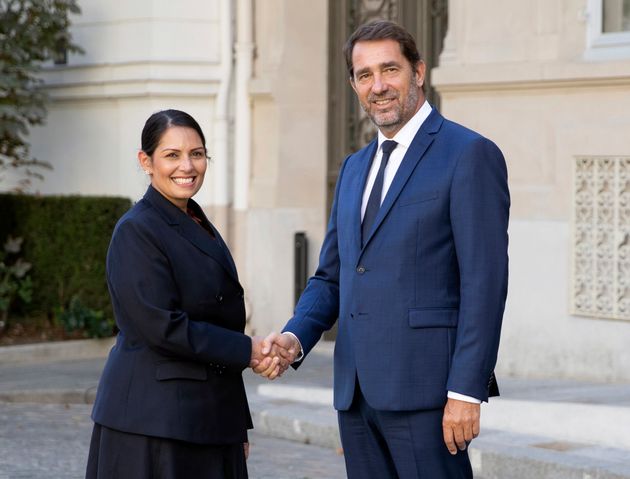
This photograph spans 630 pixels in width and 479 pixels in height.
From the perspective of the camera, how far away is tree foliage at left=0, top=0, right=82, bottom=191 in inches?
508

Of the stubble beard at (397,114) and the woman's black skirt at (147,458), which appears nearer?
the stubble beard at (397,114)

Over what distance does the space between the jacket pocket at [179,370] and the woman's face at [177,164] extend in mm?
564

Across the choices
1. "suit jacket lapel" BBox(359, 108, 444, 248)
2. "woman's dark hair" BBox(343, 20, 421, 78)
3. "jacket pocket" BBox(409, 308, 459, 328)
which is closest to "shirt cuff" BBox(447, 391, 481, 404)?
"jacket pocket" BBox(409, 308, 459, 328)

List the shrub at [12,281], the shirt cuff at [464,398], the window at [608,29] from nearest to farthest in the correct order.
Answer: the shirt cuff at [464,398]
the window at [608,29]
the shrub at [12,281]

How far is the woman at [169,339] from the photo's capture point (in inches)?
179

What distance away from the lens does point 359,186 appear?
4633 mm

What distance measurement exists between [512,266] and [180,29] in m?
4.53

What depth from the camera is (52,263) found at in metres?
13.6

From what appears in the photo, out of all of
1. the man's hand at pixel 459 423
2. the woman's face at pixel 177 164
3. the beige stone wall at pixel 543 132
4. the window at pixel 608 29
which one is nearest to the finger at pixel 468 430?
the man's hand at pixel 459 423

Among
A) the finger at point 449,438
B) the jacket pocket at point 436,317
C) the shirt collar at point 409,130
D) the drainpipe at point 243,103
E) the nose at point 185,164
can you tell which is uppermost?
the drainpipe at point 243,103

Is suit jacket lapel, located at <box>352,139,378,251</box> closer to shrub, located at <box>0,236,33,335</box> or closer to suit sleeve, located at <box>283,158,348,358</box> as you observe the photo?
suit sleeve, located at <box>283,158,348,358</box>

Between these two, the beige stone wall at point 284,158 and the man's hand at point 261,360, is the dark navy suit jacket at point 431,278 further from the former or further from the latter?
the beige stone wall at point 284,158

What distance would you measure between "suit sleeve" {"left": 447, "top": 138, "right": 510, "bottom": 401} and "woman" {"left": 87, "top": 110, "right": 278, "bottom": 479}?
33.3 inches

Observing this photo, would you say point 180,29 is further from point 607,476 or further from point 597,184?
point 607,476
